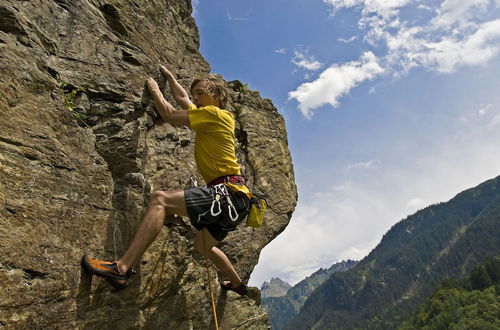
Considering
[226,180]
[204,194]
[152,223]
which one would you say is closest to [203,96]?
[226,180]

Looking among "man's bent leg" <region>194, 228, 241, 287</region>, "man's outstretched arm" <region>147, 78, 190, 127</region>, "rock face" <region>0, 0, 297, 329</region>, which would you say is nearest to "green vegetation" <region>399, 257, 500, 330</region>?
"man's bent leg" <region>194, 228, 241, 287</region>

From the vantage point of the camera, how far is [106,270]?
17.0ft

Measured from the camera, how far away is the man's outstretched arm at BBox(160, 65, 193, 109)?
7.30 meters

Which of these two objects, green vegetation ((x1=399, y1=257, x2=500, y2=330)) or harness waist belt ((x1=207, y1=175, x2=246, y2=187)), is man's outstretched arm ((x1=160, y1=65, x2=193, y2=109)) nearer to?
harness waist belt ((x1=207, y1=175, x2=246, y2=187))

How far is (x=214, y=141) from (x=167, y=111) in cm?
121

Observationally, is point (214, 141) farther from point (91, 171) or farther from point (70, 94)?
point (70, 94)

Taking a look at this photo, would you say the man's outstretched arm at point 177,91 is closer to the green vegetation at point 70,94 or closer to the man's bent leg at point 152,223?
the green vegetation at point 70,94

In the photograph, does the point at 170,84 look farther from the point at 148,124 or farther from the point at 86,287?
the point at 86,287

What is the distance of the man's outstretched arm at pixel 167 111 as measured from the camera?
620cm

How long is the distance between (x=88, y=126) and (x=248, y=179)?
16.6 feet

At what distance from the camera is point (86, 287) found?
5.23 meters

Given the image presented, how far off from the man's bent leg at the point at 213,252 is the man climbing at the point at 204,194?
2 centimetres

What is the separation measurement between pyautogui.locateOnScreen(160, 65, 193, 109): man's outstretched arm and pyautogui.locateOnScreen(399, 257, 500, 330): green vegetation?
117m

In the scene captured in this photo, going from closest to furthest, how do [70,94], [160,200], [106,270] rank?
[106,270]
[160,200]
[70,94]
